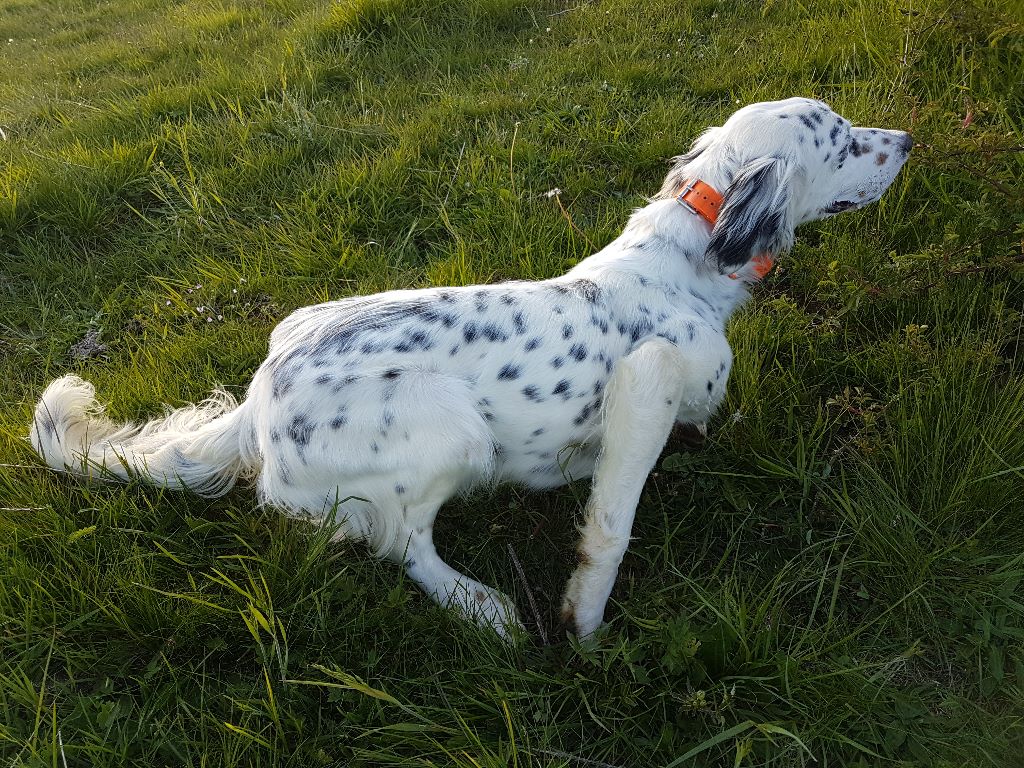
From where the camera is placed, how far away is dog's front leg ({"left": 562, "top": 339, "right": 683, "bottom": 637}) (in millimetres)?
2285

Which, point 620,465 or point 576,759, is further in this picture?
point 620,465

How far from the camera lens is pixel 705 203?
2887 millimetres

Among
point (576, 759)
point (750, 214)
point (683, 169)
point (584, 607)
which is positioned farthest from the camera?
point (683, 169)

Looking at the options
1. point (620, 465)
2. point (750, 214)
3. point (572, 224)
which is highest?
point (750, 214)

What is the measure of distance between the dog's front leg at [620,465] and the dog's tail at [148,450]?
127 cm

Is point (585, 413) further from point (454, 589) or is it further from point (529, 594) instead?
point (454, 589)

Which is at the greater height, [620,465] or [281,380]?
[281,380]

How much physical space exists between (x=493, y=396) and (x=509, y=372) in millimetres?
101

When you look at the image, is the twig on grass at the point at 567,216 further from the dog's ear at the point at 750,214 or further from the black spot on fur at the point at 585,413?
the black spot on fur at the point at 585,413

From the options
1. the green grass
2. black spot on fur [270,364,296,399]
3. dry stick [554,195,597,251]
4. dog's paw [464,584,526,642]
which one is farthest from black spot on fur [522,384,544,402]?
dry stick [554,195,597,251]

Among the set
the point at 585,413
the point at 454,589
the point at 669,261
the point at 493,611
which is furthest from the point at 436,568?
the point at 669,261

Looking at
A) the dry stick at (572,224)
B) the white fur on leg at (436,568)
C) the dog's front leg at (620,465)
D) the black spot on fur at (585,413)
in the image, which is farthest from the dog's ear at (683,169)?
the white fur on leg at (436,568)

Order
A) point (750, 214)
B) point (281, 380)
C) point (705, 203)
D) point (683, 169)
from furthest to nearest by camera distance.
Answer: point (683, 169), point (705, 203), point (750, 214), point (281, 380)

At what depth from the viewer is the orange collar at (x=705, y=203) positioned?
288 cm
